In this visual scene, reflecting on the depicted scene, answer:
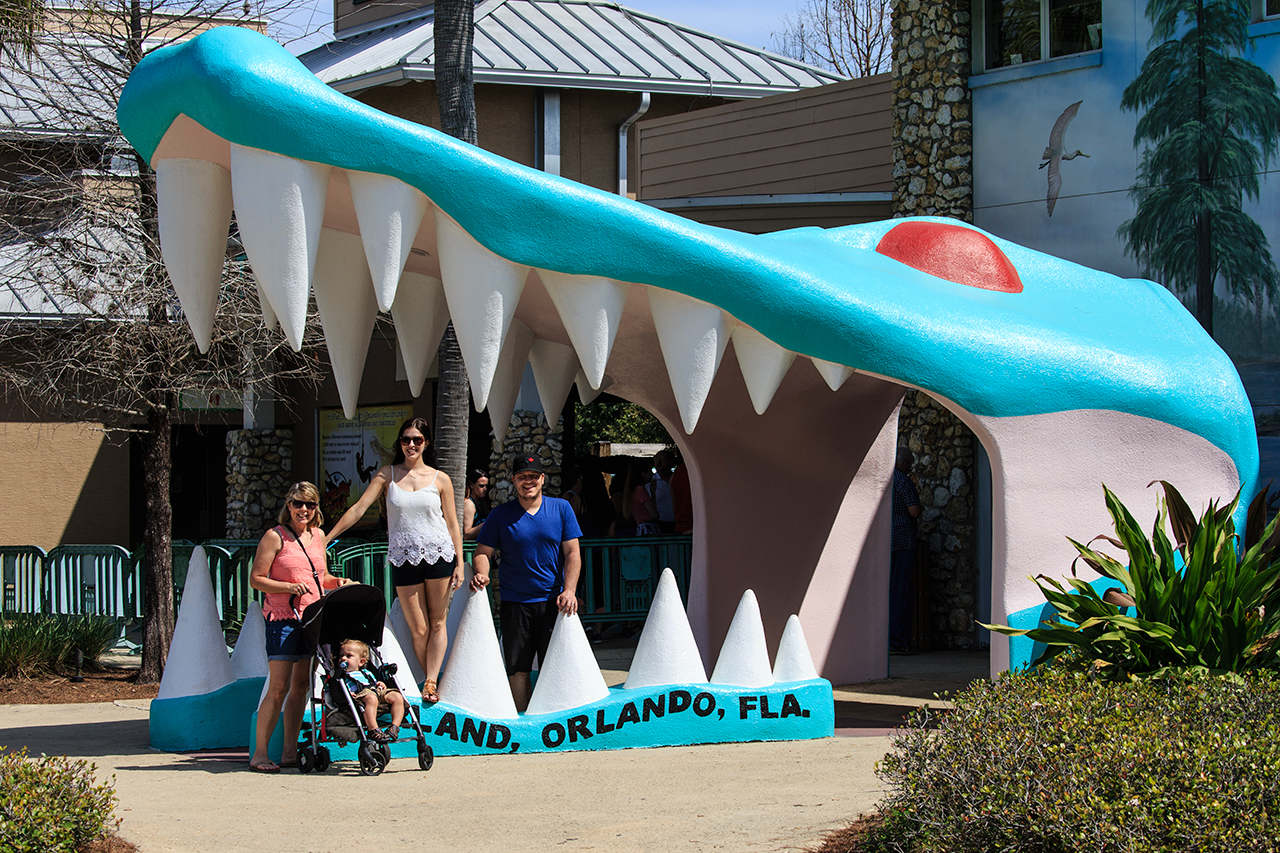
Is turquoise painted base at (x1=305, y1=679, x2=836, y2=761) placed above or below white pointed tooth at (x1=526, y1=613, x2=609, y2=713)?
below

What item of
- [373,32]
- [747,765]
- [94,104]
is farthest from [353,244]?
[373,32]

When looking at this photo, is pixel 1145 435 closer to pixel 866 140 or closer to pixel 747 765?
pixel 747 765

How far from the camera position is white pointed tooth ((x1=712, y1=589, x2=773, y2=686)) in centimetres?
659

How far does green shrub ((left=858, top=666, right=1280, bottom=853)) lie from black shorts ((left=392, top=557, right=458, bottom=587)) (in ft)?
9.36

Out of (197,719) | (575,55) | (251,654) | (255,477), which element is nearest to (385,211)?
(251,654)

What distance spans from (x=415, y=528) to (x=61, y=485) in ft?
39.0

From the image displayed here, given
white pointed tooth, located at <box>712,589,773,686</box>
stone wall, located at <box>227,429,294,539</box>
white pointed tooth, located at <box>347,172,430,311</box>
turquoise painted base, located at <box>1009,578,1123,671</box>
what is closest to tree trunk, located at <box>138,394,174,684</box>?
white pointed tooth, located at <box>347,172,430,311</box>

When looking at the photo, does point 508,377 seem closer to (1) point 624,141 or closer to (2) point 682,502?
(2) point 682,502

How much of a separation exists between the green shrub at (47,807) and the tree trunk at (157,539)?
5224mm

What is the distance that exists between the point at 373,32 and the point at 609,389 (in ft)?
43.8

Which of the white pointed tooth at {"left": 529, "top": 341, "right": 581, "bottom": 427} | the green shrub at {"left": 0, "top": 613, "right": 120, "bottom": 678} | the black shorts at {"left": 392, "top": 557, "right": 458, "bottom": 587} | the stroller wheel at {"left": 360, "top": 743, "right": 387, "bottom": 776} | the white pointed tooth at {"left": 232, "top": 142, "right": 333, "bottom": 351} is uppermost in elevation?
the white pointed tooth at {"left": 232, "top": 142, "right": 333, "bottom": 351}

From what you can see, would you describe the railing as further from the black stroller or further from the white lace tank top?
the black stroller

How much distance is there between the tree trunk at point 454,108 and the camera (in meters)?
9.76

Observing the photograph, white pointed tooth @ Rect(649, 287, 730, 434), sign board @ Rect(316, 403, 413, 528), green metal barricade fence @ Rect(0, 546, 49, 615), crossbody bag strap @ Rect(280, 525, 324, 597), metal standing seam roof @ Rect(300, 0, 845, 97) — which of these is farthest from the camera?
sign board @ Rect(316, 403, 413, 528)
